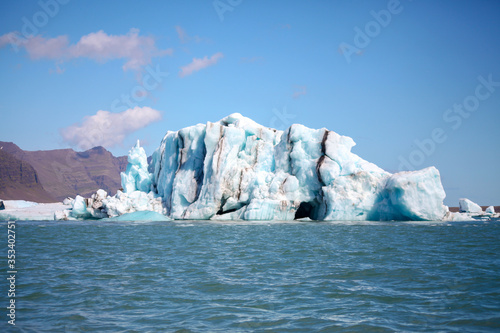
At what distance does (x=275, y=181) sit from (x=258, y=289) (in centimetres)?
2504

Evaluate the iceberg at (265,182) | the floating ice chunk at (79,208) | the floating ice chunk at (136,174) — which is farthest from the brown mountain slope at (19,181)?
the iceberg at (265,182)

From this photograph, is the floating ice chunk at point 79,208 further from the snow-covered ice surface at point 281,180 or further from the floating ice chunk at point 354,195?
the floating ice chunk at point 354,195

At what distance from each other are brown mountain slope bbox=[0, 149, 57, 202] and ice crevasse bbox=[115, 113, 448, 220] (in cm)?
14126

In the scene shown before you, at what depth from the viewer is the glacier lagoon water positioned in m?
6.64

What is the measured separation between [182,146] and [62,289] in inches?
1233

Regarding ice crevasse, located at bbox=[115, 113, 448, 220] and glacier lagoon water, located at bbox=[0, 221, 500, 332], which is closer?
glacier lagoon water, located at bbox=[0, 221, 500, 332]

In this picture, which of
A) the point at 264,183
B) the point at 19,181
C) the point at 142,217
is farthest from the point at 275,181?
the point at 19,181

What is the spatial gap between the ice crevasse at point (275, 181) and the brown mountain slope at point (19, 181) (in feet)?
463

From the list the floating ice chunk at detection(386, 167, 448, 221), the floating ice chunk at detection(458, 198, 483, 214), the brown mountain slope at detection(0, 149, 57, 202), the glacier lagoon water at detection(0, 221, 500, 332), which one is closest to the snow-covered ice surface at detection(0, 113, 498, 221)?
the floating ice chunk at detection(386, 167, 448, 221)

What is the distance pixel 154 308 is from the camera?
7457 mm

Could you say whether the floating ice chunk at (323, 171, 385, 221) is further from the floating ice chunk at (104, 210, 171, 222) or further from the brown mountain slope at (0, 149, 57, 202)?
the brown mountain slope at (0, 149, 57, 202)

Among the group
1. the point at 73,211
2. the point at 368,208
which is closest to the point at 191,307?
the point at 368,208

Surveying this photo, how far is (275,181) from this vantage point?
33781mm

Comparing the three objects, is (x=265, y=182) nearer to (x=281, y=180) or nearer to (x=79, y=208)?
(x=281, y=180)
